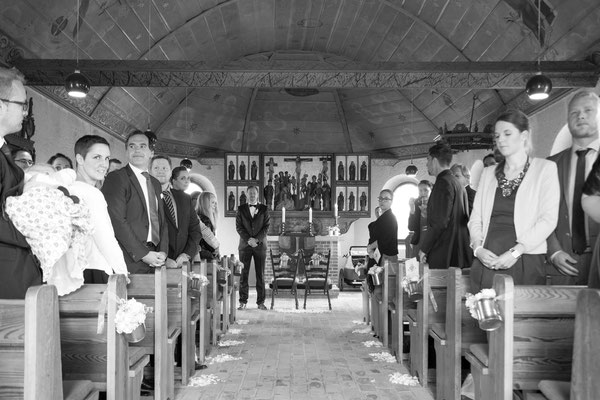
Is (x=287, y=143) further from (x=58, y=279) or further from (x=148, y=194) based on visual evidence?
(x=58, y=279)

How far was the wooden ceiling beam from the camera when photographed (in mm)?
8695

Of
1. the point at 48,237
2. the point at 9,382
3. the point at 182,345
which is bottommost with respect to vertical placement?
the point at 182,345

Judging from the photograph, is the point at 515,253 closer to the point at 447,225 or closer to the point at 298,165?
the point at 447,225

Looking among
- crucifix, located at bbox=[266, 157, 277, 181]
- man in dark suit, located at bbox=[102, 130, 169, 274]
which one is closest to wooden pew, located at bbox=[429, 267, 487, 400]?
man in dark suit, located at bbox=[102, 130, 169, 274]

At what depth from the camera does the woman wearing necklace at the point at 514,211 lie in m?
3.07

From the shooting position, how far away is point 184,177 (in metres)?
6.54

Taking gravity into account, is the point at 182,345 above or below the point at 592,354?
below

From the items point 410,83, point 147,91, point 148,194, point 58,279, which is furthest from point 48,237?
point 147,91

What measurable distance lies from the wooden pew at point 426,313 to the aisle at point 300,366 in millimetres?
224

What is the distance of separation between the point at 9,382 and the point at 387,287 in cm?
461

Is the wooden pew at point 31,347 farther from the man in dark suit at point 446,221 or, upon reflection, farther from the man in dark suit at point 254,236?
the man in dark suit at point 254,236

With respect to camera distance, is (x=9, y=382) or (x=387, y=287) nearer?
(x=9, y=382)

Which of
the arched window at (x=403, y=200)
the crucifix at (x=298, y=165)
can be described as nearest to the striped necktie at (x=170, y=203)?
the crucifix at (x=298, y=165)

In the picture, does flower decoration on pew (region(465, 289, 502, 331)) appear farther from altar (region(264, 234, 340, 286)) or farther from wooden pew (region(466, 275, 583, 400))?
altar (region(264, 234, 340, 286))
